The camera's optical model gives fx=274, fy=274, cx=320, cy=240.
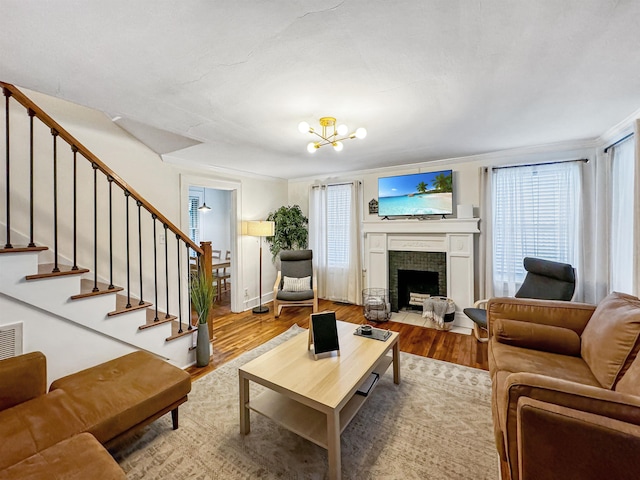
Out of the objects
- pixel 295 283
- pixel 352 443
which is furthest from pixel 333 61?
pixel 295 283

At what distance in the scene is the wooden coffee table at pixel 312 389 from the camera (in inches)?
57.6

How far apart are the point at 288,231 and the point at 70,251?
9.78 ft

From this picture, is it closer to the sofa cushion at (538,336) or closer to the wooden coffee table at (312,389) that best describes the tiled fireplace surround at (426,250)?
the sofa cushion at (538,336)

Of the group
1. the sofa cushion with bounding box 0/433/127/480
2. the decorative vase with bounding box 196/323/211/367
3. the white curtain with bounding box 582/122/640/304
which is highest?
the white curtain with bounding box 582/122/640/304

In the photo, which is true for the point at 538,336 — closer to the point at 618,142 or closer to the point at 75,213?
the point at 618,142

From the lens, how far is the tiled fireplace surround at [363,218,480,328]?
373 centimetres

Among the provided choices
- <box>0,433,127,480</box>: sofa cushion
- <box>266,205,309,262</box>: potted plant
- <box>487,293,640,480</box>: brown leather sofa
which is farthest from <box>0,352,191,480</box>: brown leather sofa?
<box>266,205,309,262</box>: potted plant

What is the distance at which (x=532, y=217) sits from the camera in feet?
11.3

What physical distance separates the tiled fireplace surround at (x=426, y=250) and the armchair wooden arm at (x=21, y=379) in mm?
3836

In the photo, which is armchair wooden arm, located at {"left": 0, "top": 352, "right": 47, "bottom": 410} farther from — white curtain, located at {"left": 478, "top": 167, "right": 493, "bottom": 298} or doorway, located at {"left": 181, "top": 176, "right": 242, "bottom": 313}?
white curtain, located at {"left": 478, "top": 167, "right": 493, "bottom": 298}

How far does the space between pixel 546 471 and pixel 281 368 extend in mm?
1342

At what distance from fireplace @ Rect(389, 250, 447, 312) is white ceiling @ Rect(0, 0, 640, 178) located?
79.0 inches

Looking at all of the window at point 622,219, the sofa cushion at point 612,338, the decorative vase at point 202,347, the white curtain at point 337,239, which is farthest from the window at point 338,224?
the sofa cushion at point 612,338

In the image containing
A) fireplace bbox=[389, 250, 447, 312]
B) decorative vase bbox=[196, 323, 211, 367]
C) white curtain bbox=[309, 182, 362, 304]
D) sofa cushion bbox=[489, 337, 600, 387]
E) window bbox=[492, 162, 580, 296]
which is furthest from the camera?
white curtain bbox=[309, 182, 362, 304]
